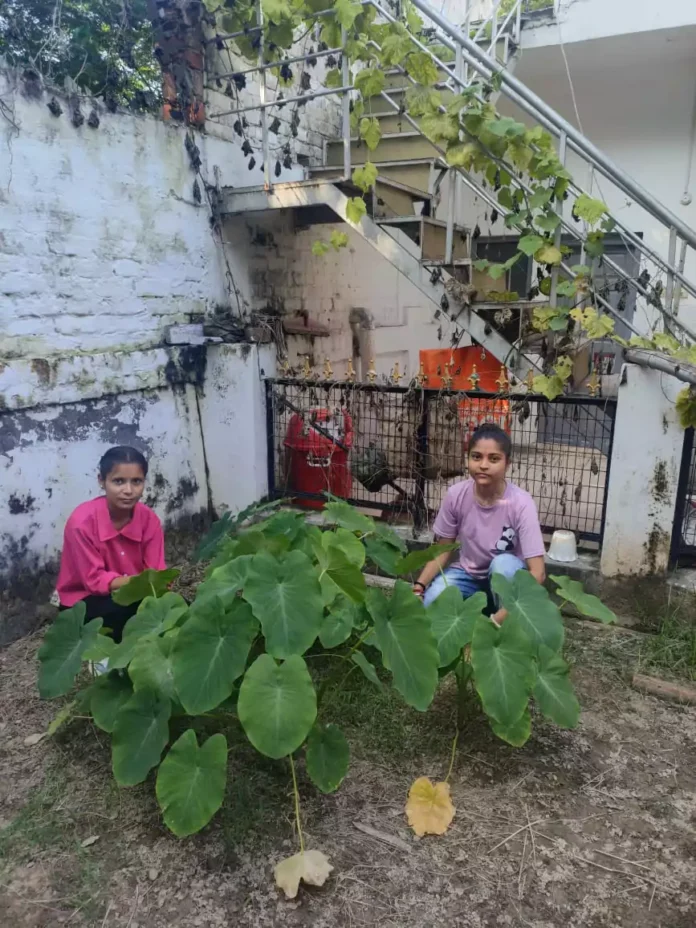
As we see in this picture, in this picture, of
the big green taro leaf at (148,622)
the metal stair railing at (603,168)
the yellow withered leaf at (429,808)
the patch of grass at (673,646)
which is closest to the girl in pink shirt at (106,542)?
the big green taro leaf at (148,622)

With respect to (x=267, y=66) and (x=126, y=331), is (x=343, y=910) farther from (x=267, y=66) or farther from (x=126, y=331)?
(x=267, y=66)

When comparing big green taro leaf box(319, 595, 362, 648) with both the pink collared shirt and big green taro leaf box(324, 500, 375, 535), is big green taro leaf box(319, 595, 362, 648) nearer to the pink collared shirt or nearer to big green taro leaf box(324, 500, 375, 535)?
big green taro leaf box(324, 500, 375, 535)

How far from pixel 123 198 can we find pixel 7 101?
30.6 inches

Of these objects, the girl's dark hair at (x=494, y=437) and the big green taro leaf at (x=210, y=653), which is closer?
the big green taro leaf at (x=210, y=653)

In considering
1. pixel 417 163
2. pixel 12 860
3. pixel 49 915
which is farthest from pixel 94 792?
pixel 417 163

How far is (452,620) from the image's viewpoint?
223 centimetres

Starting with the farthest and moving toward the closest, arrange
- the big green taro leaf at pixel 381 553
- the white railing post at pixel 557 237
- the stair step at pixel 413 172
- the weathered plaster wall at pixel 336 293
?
1. the weathered plaster wall at pixel 336 293
2. the stair step at pixel 413 172
3. the white railing post at pixel 557 237
4. the big green taro leaf at pixel 381 553

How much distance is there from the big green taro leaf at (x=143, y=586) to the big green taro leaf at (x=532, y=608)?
1.25 metres

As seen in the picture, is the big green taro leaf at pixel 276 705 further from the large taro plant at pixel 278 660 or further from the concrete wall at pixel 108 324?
the concrete wall at pixel 108 324

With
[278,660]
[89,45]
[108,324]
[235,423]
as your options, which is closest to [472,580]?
[278,660]

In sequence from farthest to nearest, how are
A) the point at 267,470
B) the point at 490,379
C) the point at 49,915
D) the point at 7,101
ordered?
the point at 490,379 → the point at 267,470 → the point at 7,101 → the point at 49,915

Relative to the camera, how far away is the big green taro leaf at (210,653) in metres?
1.87

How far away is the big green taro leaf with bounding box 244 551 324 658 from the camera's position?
1.92 metres

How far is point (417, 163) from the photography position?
4.66 meters
